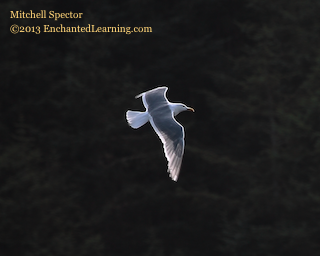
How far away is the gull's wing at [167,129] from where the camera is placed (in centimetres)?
498

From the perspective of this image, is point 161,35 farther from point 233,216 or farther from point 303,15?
point 233,216

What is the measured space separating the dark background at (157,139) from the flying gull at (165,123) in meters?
4.19

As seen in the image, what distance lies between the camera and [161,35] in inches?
480

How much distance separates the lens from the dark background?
32.7 ft

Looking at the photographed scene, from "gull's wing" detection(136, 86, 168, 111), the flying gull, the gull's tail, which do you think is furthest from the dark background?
the gull's tail

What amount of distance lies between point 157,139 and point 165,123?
5221mm

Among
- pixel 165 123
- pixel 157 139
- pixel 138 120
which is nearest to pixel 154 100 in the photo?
pixel 138 120

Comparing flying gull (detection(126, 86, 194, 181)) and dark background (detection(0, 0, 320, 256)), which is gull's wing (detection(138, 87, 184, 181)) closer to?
flying gull (detection(126, 86, 194, 181))

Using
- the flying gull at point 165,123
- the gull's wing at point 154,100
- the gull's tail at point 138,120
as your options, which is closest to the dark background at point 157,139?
the gull's wing at point 154,100

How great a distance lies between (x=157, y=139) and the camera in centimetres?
1061

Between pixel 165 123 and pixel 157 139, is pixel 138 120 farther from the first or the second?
pixel 157 139

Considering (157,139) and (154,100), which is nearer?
(154,100)

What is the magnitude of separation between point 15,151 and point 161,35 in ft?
12.5

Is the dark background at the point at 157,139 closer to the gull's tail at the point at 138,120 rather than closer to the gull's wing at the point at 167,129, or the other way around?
the gull's wing at the point at 167,129
